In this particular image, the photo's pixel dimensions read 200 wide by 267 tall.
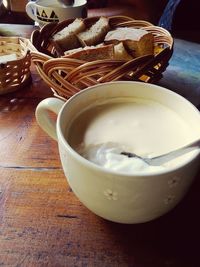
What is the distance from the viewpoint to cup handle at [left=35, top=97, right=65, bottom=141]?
1.35 ft

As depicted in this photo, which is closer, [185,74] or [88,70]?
[88,70]

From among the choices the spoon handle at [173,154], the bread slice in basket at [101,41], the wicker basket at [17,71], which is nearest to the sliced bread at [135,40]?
the bread slice in basket at [101,41]

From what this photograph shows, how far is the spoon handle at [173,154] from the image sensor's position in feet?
1.14

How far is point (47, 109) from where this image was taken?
1.40 feet

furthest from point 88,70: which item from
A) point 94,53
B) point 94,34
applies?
point 94,34

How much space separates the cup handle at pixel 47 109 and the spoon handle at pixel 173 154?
13 cm

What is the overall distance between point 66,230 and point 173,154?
15cm

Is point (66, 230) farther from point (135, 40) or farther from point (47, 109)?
point (135, 40)

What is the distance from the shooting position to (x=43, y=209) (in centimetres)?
41

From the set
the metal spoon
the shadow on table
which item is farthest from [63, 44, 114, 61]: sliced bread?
the metal spoon

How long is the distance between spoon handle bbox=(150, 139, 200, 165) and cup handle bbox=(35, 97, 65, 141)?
132 millimetres

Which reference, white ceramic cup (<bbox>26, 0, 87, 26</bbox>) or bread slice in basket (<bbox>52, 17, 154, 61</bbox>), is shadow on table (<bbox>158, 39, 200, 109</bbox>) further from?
white ceramic cup (<bbox>26, 0, 87, 26</bbox>)

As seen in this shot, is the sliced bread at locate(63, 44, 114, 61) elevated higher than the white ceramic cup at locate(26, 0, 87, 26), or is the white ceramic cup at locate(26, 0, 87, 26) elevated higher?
the sliced bread at locate(63, 44, 114, 61)

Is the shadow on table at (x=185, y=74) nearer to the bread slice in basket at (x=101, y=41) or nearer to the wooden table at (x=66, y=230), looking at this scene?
the bread slice in basket at (x=101, y=41)
